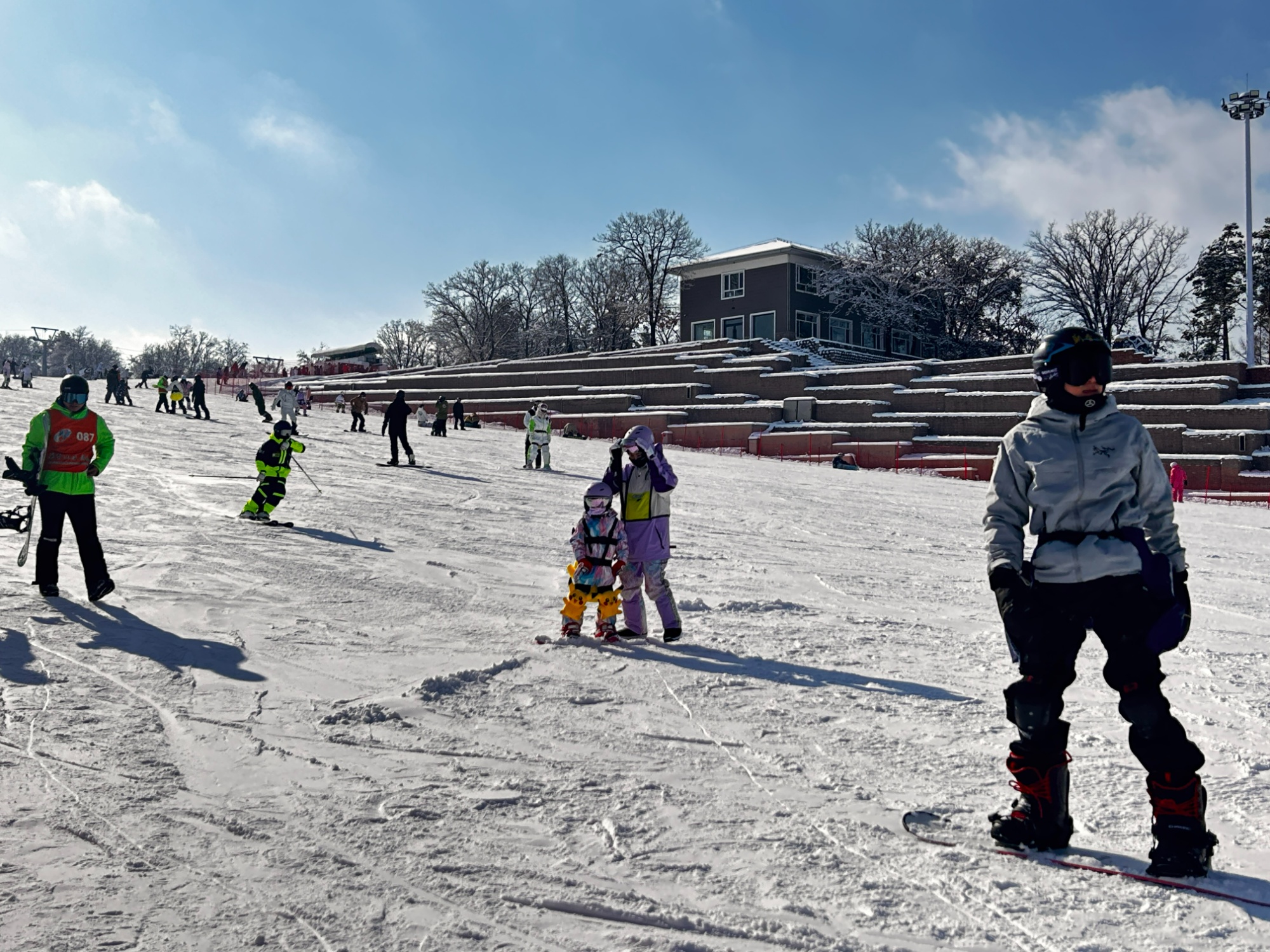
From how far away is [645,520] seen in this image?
622 cm

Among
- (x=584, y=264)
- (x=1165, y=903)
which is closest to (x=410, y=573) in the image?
(x=1165, y=903)

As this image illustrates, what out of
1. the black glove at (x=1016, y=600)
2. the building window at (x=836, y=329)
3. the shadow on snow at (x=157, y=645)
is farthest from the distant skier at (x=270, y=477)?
the building window at (x=836, y=329)

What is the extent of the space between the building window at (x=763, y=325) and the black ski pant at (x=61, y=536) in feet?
152

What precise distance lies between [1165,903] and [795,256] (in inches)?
1988

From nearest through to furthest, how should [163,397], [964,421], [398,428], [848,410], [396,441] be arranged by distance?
[398,428] < [396,441] < [964,421] < [848,410] < [163,397]

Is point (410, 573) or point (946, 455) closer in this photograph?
point (410, 573)

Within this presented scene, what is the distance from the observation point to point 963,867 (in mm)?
2941

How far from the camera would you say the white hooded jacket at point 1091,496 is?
9.35 feet

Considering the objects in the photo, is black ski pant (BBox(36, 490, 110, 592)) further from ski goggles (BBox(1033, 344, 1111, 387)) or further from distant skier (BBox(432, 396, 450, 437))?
distant skier (BBox(432, 396, 450, 437))

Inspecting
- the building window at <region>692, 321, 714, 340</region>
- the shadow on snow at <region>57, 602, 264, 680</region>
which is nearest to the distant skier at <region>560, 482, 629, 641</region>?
the shadow on snow at <region>57, 602, 264, 680</region>

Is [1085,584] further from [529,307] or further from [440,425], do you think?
[529,307]

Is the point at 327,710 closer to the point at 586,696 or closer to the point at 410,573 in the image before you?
the point at 586,696

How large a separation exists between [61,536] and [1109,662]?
276 inches

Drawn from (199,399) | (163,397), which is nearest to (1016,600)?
(199,399)
